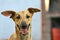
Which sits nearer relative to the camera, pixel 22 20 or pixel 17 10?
pixel 22 20

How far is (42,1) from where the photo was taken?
1.65 meters

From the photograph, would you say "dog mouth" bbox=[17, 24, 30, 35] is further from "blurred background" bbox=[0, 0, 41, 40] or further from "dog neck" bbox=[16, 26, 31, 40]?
"blurred background" bbox=[0, 0, 41, 40]

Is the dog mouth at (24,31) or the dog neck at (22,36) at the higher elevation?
the dog mouth at (24,31)

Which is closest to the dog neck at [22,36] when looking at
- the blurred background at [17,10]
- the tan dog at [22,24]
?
the tan dog at [22,24]

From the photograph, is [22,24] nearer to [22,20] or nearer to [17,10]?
[22,20]

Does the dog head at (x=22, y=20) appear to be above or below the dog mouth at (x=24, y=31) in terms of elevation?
above

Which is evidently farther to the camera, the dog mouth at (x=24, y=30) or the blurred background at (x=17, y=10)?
the blurred background at (x=17, y=10)

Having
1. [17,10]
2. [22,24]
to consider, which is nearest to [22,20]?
[22,24]

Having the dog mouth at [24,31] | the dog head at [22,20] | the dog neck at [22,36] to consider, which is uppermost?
the dog head at [22,20]

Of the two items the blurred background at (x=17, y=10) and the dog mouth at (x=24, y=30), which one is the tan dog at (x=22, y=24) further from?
the blurred background at (x=17, y=10)

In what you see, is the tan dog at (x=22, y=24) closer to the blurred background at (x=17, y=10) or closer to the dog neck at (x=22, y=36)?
the dog neck at (x=22, y=36)

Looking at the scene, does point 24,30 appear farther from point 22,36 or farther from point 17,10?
point 17,10

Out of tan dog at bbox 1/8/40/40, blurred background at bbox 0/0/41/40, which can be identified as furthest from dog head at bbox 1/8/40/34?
blurred background at bbox 0/0/41/40

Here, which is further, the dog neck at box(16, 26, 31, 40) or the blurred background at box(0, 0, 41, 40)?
the blurred background at box(0, 0, 41, 40)
